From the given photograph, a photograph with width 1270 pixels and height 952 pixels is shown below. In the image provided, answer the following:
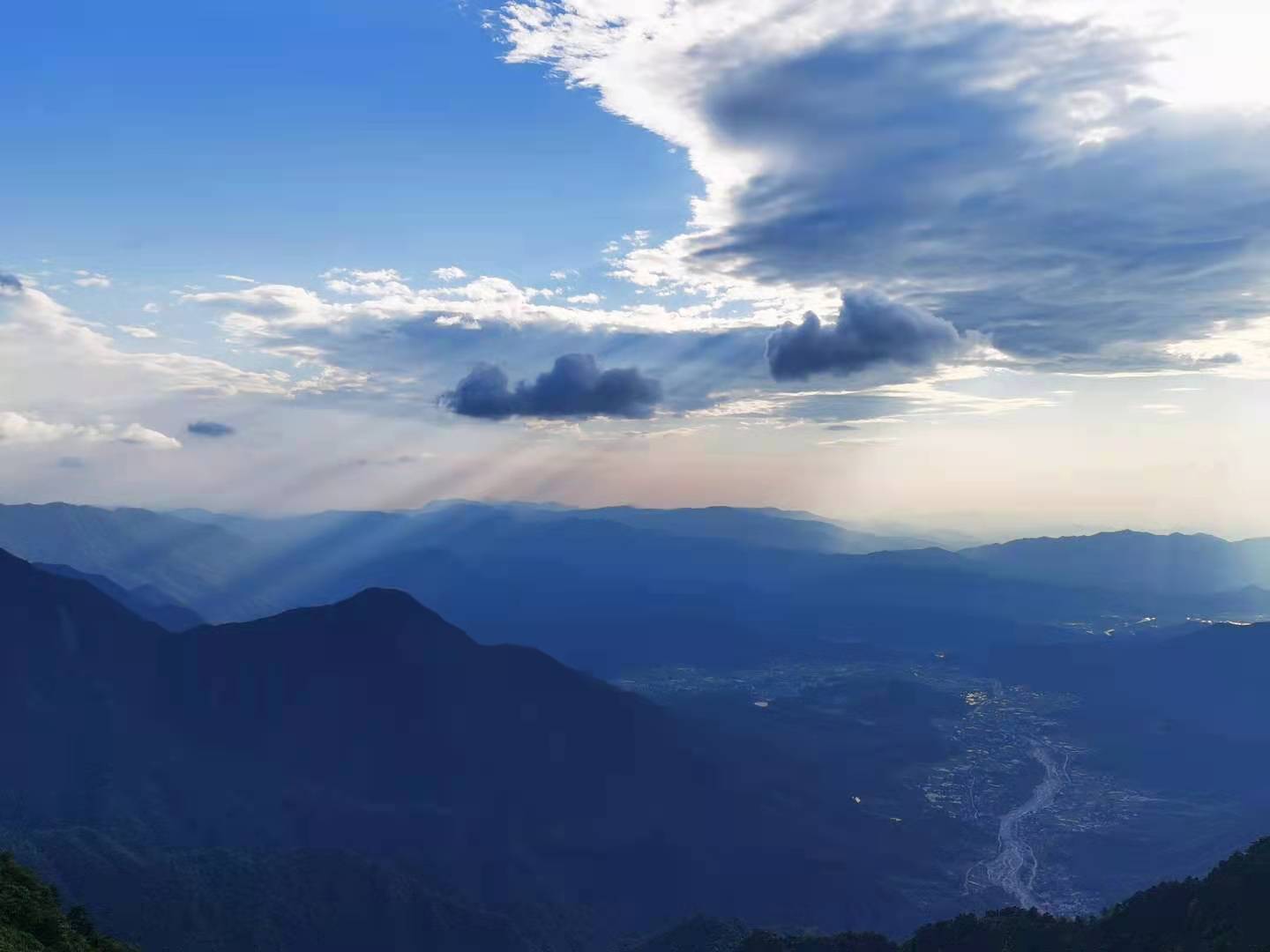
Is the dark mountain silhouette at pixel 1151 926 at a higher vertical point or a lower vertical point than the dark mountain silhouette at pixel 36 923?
lower

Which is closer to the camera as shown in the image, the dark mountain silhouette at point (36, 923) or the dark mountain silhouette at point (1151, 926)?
the dark mountain silhouette at point (36, 923)

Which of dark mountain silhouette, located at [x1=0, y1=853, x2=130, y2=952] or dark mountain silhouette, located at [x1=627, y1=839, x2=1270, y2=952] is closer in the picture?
dark mountain silhouette, located at [x1=0, y1=853, x2=130, y2=952]

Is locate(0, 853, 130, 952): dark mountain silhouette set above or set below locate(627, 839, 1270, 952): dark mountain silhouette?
above

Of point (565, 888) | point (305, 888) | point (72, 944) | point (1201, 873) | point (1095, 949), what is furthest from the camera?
point (1201, 873)

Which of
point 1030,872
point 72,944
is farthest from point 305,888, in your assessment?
point 1030,872

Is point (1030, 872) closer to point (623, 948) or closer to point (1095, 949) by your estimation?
point (623, 948)

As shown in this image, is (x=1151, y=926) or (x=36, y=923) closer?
(x=36, y=923)

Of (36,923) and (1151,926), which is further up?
(36,923)

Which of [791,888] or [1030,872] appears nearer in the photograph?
[791,888]
